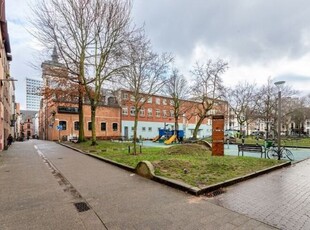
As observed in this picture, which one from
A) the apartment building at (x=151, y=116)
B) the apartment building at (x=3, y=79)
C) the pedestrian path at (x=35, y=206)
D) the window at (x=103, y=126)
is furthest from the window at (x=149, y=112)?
the pedestrian path at (x=35, y=206)

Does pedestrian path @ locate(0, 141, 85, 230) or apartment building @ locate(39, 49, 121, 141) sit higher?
apartment building @ locate(39, 49, 121, 141)

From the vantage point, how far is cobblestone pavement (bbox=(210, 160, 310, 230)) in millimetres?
4242

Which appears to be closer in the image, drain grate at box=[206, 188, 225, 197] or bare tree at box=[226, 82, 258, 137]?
drain grate at box=[206, 188, 225, 197]

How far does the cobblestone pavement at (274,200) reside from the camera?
4242 millimetres

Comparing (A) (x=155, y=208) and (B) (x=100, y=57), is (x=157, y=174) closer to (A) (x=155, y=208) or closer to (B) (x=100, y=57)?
(A) (x=155, y=208)

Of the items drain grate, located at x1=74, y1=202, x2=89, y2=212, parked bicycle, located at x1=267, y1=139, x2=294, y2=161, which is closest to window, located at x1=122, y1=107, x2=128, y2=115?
parked bicycle, located at x1=267, y1=139, x2=294, y2=161

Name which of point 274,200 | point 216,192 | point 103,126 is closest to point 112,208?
point 216,192

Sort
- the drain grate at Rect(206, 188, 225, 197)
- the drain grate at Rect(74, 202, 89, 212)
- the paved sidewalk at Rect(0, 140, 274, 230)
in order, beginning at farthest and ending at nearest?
the drain grate at Rect(206, 188, 225, 197)
the drain grate at Rect(74, 202, 89, 212)
the paved sidewalk at Rect(0, 140, 274, 230)

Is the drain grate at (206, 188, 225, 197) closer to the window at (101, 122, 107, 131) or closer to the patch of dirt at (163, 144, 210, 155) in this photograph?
the patch of dirt at (163, 144, 210, 155)

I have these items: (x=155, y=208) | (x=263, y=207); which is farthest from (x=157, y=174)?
(x=263, y=207)

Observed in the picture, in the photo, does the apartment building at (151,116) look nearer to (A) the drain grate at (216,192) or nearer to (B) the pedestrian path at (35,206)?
(A) the drain grate at (216,192)

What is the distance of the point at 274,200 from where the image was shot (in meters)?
5.32

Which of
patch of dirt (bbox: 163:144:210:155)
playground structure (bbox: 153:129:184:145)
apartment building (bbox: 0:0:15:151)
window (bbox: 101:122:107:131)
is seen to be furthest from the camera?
window (bbox: 101:122:107:131)

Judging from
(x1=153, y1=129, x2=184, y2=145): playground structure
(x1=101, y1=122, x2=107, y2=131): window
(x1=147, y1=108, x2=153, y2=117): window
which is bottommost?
(x1=153, y1=129, x2=184, y2=145): playground structure
